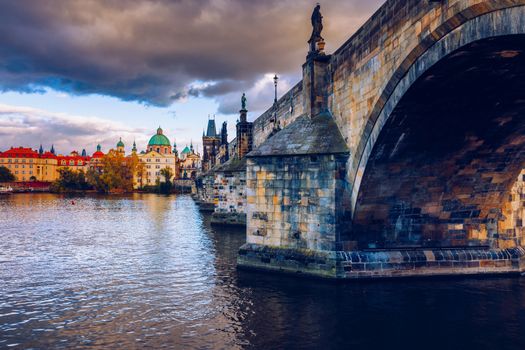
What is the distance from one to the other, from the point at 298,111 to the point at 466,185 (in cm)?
907

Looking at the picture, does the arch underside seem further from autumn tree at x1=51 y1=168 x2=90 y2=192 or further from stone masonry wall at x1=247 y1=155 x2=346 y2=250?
autumn tree at x1=51 y1=168 x2=90 y2=192

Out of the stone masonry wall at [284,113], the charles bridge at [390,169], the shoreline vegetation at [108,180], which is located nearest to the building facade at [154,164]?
the shoreline vegetation at [108,180]

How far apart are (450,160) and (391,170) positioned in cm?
218

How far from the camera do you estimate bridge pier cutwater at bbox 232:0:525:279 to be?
1302 cm

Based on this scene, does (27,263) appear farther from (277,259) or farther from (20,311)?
(277,259)

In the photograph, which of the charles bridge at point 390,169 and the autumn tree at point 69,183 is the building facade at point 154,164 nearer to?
the autumn tree at point 69,183

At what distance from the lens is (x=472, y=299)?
14.4 meters

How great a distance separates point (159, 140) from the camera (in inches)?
7318

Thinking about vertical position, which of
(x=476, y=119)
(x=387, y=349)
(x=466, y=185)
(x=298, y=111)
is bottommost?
(x=387, y=349)

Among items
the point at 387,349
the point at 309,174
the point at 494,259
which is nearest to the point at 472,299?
the point at 494,259

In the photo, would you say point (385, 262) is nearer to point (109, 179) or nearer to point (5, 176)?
point (109, 179)

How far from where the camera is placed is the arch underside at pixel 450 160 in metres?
11.6

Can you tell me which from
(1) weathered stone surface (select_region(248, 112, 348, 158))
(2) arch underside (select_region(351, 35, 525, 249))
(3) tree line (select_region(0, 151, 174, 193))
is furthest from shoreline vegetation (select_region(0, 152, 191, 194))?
(2) arch underside (select_region(351, 35, 525, 249))

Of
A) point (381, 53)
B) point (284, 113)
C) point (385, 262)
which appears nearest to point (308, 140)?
point (381, 53)
